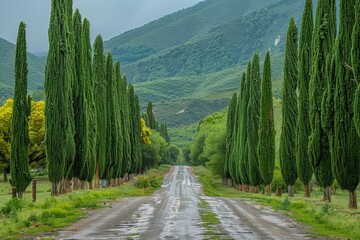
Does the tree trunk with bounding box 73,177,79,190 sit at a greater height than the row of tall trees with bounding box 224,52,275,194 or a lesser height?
lesser

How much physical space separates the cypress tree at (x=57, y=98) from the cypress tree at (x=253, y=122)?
66.5 feet

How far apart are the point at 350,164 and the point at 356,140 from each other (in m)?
1.13

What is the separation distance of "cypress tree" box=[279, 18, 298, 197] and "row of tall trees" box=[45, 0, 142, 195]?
14.1 meters

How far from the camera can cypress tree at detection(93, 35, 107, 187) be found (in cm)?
5072

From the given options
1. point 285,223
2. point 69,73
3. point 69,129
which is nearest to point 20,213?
point 285,223

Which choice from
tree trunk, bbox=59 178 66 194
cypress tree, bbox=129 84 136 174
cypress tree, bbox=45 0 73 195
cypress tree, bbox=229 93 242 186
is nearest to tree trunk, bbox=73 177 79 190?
tree trunk, bbox=59 178 66 194

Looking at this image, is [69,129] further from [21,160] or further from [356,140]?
[356,140]

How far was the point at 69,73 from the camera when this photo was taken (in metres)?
36.4

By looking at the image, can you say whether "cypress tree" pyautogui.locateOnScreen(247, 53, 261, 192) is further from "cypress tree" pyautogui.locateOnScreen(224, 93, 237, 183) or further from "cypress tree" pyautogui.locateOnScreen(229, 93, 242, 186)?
"cypress tree" pyautogui.locateOnScreen(224, 93, 237, 183)

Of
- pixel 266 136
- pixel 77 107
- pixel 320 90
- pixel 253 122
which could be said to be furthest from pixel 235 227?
pixel 253 122

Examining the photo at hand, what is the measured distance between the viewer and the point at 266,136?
150ft

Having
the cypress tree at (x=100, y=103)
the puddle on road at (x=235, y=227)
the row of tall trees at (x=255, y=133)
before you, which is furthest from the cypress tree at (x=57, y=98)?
the row of tall trees at (x=255, y=133)

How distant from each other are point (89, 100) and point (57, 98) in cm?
908

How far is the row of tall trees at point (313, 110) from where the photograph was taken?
25.6 m
